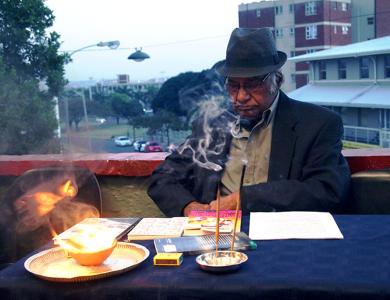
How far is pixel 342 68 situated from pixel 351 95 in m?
2.02

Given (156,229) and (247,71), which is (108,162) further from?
(156,229)

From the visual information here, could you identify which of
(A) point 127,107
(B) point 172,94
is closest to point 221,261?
(B) point 172,94

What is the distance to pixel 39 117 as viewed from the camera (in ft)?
27.0

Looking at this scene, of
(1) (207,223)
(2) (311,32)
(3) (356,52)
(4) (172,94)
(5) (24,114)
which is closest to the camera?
(1) (207,223)

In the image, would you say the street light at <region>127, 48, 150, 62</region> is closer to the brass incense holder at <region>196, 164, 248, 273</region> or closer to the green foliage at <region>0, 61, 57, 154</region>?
the green foliage at <region>0, 61, 57, 154</region>

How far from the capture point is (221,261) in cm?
148

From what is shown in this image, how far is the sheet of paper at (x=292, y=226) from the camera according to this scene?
175cm

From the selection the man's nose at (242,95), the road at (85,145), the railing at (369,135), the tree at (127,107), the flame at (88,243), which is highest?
the man's nose at (242,95)

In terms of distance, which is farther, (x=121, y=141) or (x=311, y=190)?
(x=121, y=141)

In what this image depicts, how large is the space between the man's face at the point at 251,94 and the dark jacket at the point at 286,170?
11 cm

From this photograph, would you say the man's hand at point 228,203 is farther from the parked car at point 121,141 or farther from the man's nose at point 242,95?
the parked car at point 121,141

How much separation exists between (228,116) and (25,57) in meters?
6.55

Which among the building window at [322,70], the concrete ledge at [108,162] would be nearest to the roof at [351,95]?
the building window at [322,70]

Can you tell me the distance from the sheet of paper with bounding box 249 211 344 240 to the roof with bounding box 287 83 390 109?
2386 centimetres
